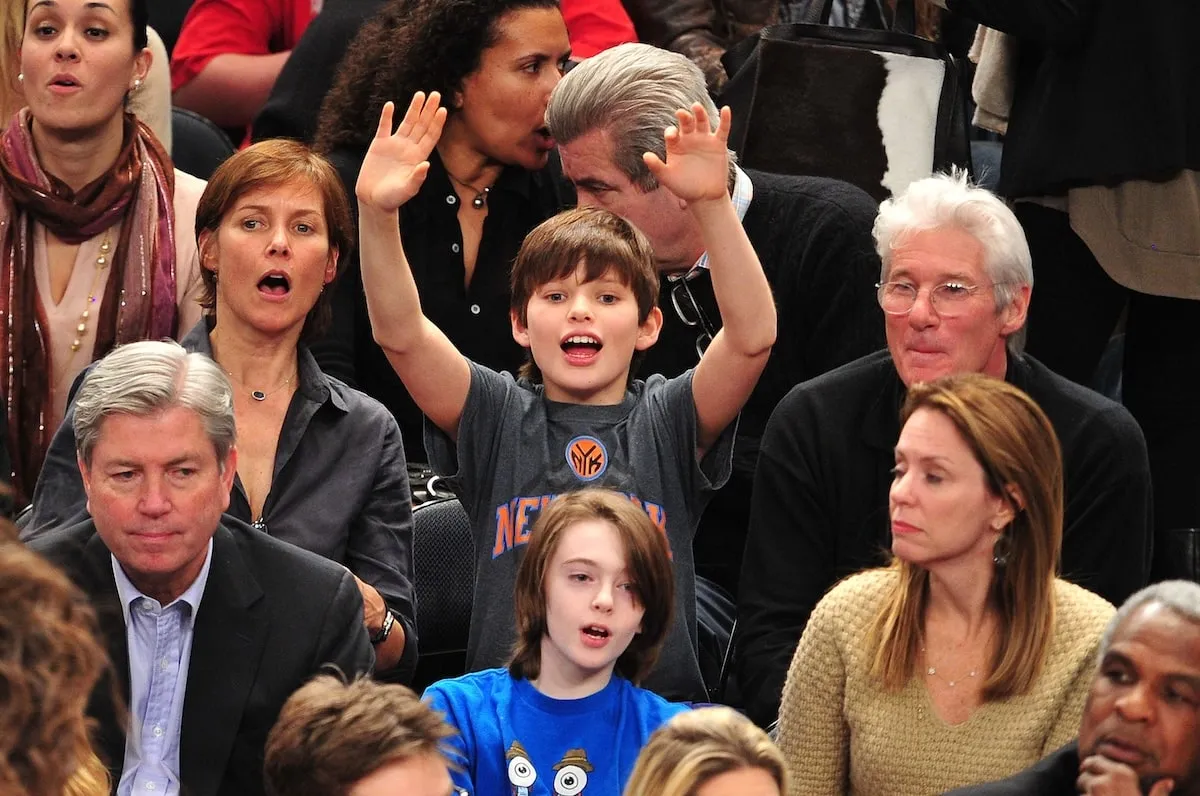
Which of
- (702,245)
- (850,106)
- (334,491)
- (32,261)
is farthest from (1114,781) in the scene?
(32,261)

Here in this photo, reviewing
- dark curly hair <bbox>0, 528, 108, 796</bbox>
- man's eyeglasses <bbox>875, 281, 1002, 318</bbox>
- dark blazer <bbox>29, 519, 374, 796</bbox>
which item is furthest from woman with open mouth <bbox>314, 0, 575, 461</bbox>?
dark curly hair <bbox>0, 528, 108, 796</bbox>

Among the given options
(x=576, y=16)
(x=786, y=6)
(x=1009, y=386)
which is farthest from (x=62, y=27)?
(x=1009, y=386)

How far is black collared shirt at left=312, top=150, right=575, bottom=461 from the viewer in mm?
4414

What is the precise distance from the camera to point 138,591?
130 inches

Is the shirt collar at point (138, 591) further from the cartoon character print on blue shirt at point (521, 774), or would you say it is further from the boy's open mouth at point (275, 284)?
the boy's open mouth at point (275, 284)

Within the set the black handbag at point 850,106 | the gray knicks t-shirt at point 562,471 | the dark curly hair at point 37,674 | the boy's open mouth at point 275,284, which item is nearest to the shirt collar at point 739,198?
the black handbag at point 850,106

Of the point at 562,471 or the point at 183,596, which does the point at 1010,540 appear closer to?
the point at 562,471

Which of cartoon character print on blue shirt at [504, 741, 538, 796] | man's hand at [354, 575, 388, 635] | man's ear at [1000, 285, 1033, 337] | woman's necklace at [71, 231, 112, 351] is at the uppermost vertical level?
man's ear at [1000, 285, 1033, 337]

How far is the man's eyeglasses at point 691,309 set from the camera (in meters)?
4.18

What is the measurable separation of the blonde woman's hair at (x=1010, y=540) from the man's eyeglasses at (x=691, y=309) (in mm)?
979

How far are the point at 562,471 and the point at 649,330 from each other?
303 mm

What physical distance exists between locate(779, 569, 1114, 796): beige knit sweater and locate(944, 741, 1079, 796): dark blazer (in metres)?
0.24

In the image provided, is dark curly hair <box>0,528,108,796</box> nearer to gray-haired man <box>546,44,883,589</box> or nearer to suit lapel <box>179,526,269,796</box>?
suit lapel <box>179,526,269,796</box>

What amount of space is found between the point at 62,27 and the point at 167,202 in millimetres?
437
